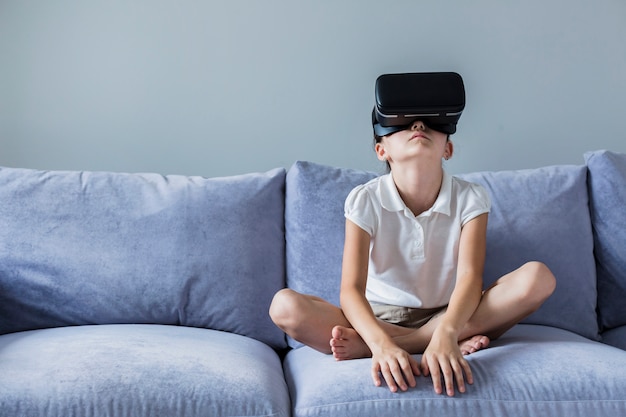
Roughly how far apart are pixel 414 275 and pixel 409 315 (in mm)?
106

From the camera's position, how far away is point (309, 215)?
2199 mm

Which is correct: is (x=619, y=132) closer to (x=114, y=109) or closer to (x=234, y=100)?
(x=234, y=100)

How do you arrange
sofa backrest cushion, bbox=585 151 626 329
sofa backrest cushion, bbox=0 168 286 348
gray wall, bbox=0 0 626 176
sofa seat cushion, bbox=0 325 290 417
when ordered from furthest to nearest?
gray wall, bbox=0 0 626 176 < sofa backrest cushion, bbox=585 151 626 329 < sofa backrest cushion, bbox=0 168 286 348 < sofa seat cushion, bbox=0 325 290 417

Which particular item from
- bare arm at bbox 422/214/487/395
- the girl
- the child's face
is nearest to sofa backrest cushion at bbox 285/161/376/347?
the girl

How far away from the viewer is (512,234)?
2.18m

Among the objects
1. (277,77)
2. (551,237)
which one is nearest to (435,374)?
(551,237)

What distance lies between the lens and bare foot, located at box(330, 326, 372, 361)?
171 centimetres

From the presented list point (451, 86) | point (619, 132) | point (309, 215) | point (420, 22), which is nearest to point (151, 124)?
point (309, 215)

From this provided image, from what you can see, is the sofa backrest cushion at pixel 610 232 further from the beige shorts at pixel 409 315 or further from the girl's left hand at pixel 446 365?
the girl's left hand at pixel 446 365

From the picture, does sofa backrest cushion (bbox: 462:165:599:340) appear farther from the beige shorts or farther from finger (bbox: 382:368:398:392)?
finger (bbox: 382:368:398:392)

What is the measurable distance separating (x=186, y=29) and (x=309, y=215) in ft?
2.89

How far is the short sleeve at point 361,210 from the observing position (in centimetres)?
196

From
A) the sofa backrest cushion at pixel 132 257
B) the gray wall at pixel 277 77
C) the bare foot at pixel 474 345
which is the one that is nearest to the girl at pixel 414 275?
the bare foot at pixel 474 345

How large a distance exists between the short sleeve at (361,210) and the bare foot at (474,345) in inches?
15.5
